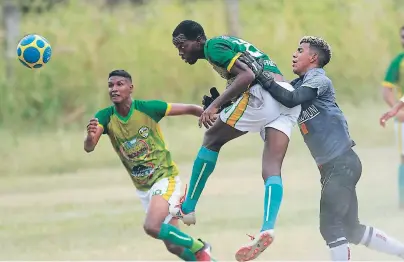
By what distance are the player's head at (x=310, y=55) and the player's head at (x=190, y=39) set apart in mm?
665

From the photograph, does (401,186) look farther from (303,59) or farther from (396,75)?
(303,59)

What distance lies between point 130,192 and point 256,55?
629cm

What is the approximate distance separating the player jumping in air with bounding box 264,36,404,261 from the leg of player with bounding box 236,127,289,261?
0.21 m

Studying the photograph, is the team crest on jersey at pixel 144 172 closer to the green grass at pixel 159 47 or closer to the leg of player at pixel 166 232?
the leg of player at pixel 166 232

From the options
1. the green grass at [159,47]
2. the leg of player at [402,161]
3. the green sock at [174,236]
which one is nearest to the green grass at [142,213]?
the leg of player at [402,161]

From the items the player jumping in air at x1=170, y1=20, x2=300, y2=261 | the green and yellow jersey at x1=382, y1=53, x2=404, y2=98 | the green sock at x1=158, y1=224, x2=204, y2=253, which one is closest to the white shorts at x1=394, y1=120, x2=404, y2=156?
the green and yellow jersey at x1=382, y1=53, x2=404, y2=98

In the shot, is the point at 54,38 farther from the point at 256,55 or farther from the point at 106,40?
the point at 256,55

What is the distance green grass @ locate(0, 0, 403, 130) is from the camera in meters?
18.8

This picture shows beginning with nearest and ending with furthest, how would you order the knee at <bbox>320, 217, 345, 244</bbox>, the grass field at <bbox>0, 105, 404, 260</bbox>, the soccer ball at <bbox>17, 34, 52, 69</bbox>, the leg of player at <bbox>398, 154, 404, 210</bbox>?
the knee at <bbox>320, 217, 345, 244</bbox> → the soccer ball at <bbox>17, 34, 52, 69</bbox> → the grass field at <bbox>0, 105, 404, 260</bbox> → the leg of player at <bbox>398, 154, 404, 210</bbox>

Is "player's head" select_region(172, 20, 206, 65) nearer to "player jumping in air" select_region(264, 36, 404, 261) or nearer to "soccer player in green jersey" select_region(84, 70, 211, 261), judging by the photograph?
"player jumping in air" select_region(264, 36, 404, 261)

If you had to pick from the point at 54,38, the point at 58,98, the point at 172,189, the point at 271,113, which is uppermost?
the point at 54,38

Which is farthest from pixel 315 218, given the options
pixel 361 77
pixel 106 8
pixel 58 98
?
pixel 106 8

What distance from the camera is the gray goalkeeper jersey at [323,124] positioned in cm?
682

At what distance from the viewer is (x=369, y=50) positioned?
2147 cm
